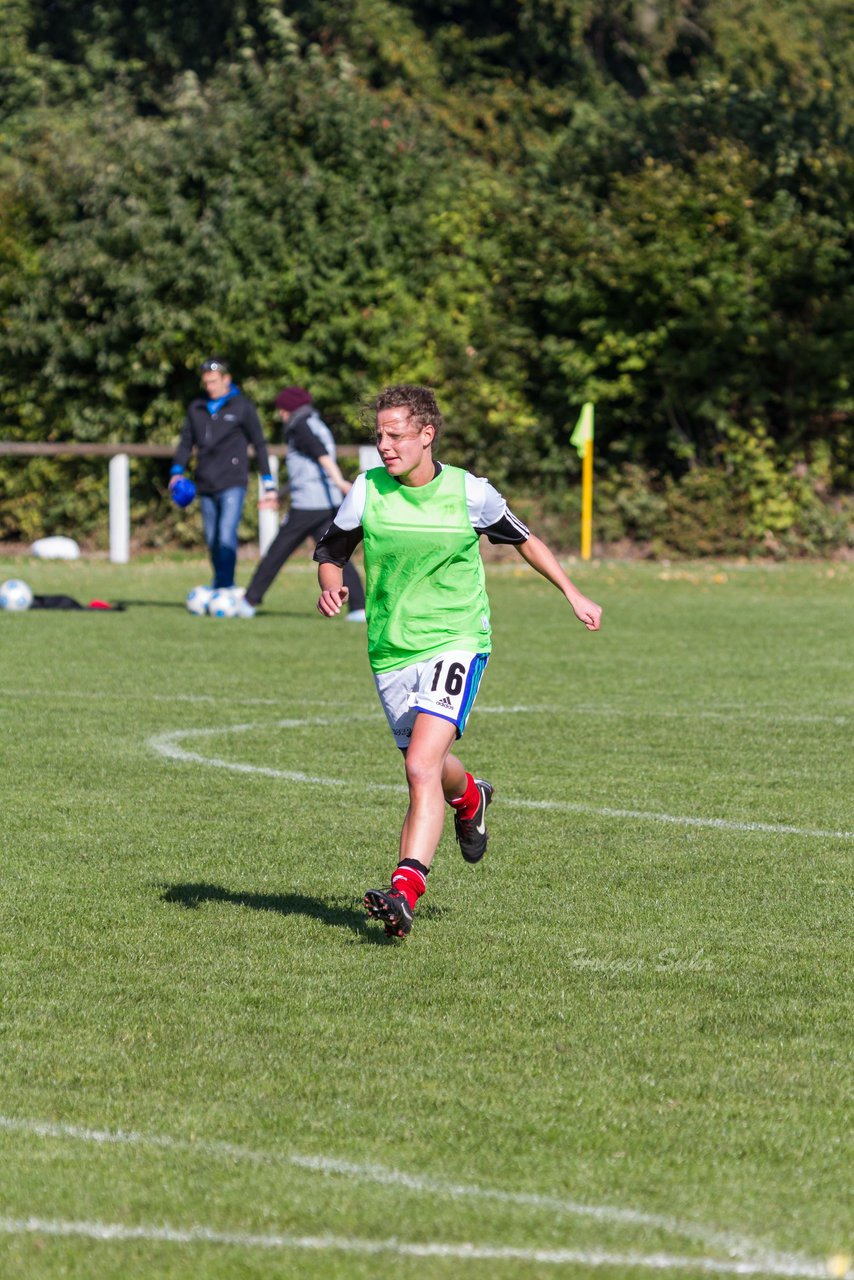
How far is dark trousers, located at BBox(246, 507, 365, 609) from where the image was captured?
17.0 meters

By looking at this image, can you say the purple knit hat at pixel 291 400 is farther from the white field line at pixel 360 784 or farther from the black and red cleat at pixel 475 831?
the black and red cleat at pixel 475 831

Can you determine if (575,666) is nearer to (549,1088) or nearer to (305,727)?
(305,727)

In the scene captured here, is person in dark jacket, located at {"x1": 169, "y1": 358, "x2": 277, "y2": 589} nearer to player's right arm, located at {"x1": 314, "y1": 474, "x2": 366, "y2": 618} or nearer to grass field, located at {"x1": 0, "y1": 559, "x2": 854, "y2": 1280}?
grass field, located at {"x1": 0, "y1": 559, "x2": 854, "y2": 1280}

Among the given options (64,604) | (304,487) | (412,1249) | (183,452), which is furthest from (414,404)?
(64,604)

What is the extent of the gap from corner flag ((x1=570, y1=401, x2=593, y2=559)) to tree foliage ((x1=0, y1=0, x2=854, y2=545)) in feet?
2.84

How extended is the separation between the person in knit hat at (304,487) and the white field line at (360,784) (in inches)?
231

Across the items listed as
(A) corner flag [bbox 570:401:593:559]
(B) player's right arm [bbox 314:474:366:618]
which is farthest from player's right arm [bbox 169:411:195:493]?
(B) player's right arm [bbox 314:474:366:618]

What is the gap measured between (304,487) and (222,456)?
0.83 meters

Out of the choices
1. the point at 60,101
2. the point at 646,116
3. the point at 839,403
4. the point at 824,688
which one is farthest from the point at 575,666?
the point at 60,101

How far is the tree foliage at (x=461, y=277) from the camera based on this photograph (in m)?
25.3

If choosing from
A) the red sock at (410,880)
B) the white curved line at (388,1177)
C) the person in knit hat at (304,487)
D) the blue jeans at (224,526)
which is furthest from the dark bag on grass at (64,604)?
the white curved line at (388,1177)

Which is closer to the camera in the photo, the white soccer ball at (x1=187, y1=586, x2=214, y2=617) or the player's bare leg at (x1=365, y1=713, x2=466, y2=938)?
the player's bare leg at (x1=365, y1=713, x2=466, y2=938)

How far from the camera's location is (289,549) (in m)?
17.1

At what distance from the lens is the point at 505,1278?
3398 mm
